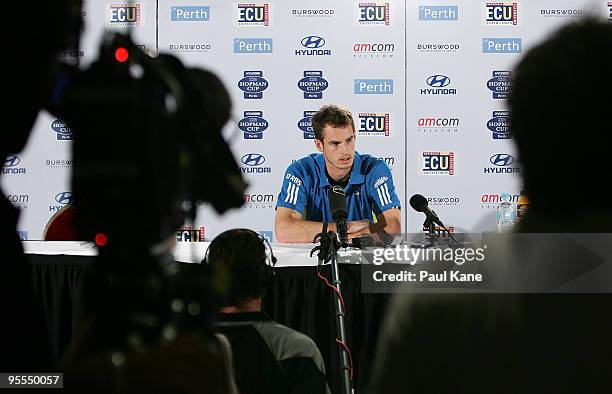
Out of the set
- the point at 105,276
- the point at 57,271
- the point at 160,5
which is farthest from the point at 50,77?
the point at 160,5

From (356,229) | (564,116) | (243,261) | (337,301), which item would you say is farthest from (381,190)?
(564,116)

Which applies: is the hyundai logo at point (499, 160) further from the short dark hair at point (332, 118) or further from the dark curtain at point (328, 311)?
the dark curtain at point (328, 311)

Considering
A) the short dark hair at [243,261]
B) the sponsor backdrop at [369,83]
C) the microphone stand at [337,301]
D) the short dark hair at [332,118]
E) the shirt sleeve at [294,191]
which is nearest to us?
the short dark hair at [243,261]

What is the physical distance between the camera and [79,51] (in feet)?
1.75

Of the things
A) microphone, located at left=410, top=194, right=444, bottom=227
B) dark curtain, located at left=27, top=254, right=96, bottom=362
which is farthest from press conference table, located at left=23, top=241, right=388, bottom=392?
microphone, located at left=410, top=194, right=444, bottom=227

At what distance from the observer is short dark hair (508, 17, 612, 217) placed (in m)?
0.48

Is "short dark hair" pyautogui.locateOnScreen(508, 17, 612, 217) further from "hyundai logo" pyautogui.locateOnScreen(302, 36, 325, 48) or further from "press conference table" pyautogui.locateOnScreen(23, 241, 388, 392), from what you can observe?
"hyundai logo" pyautogui.locateOnScreen(302, 36, 325, 48)

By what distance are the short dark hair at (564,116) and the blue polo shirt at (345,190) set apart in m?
3.86

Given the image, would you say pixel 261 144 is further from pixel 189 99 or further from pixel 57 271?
pixel 189 99

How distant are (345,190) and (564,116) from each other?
12.8ft

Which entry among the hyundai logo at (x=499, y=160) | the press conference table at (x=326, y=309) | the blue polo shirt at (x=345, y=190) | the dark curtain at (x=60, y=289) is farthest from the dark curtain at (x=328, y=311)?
the hyundai logo at (x=499, y=160)

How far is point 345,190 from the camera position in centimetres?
438

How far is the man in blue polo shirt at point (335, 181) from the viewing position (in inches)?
170

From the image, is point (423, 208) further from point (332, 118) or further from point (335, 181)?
point (335, 181)
